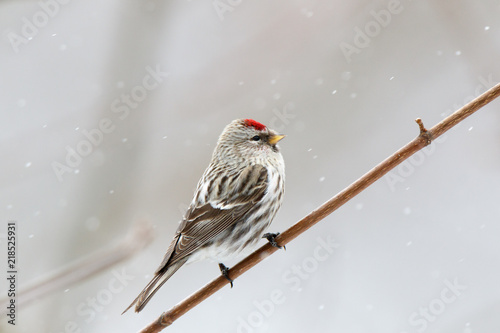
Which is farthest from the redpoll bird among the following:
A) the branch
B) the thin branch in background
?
the thin branch in background

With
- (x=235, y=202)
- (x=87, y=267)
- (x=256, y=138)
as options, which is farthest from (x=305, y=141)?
(x=87, y=267)

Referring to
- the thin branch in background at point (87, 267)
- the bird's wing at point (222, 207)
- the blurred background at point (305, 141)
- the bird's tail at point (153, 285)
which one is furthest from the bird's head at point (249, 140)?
the thin branch in background at point (87, 267)

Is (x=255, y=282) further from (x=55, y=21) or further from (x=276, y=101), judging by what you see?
(x=55, y=21)

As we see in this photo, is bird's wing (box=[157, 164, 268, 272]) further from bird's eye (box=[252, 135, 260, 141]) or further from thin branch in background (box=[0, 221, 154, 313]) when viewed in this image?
thin branch in background (box=[0, 221, 154, 313])

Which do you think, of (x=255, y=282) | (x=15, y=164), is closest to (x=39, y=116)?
(x=15, y=164)

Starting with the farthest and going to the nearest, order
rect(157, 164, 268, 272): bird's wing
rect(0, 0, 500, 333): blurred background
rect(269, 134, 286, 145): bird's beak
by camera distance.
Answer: rect(0, 0, 500, 333): blurred background → rect(269, 134, 286, 145): bird's beak → rect(157, 164, 268, 272): bird's wing

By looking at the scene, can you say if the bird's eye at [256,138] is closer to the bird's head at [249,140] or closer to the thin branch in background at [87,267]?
the bird's head at [249,140]

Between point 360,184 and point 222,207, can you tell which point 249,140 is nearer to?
point 222,207
